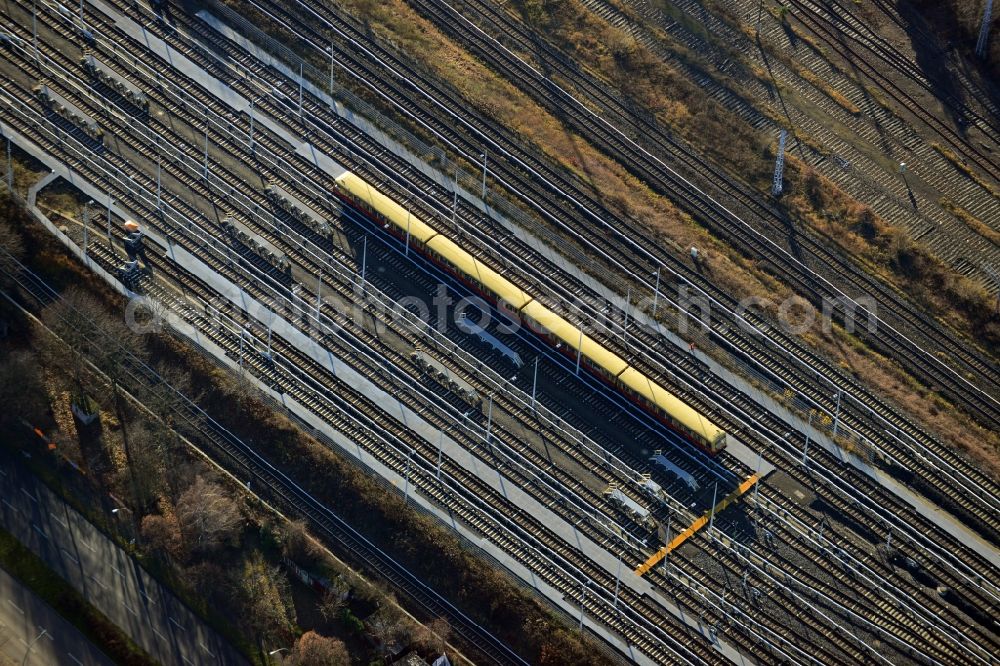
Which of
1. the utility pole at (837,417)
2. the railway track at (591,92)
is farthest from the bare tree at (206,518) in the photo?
the utility pole at (837,417)

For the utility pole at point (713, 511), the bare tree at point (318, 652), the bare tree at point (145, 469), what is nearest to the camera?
the bare tree at point (318, 652)

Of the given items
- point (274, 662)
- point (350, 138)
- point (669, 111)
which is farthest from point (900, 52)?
point (274, 662)

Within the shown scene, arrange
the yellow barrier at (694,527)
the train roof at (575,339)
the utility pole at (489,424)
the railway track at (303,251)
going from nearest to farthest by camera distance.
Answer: the yellow barrier at (694,527), the railway track at (303,251), the utility pole at (489,424), the train roof at (575,339)

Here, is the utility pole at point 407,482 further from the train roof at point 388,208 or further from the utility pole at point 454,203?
the utility pole at point 454,203

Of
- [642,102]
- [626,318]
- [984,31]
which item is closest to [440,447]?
[626,318]

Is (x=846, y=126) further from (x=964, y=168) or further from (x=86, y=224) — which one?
(x=86, y=224)

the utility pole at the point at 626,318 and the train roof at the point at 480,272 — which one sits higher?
the utility pole at the point at 626,318

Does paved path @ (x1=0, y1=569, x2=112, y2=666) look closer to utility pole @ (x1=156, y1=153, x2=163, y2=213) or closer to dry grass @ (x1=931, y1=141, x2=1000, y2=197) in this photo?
utility pole @ (x1=156, y1=153, x2=163, y2=213)

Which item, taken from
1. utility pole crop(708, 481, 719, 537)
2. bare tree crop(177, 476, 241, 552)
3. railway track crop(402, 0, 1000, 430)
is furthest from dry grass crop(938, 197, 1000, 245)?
bare tree crop(177, 476, 241, 552)
